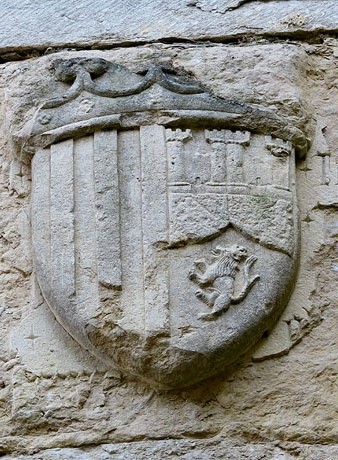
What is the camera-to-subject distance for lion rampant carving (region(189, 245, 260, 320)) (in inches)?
130

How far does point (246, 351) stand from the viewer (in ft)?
11.1

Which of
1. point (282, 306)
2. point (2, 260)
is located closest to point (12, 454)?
point (2, 260)

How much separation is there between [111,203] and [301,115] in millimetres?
550

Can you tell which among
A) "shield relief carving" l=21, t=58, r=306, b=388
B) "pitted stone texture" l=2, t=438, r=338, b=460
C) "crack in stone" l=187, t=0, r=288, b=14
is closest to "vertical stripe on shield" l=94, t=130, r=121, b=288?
"shield relief carving" l=21, t=58, r=306, b=388

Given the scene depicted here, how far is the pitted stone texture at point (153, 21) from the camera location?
377cm

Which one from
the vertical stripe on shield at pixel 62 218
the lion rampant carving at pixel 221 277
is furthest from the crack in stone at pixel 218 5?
the lion rampant carving at pixel 221 277

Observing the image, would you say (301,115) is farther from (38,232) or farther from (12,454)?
(12,454)

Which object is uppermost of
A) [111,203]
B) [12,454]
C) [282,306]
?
[111,203]

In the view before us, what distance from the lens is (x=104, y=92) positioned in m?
3.51

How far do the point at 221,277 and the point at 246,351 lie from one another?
19 centimetres

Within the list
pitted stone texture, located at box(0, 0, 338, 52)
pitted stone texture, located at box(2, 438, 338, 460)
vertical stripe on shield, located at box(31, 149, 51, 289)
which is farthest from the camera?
pitted stone texture, located at box(0, 0, 338, 52)

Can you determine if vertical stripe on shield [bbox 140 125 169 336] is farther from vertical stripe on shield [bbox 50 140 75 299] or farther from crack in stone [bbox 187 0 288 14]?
crack in stone [bbox 187 0 288 14]

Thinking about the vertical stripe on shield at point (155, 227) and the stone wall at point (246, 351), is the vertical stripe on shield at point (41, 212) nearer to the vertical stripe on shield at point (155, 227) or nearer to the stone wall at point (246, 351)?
the stone wall at point (246, 351)

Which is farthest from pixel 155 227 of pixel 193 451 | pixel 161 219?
pixel 193 451
